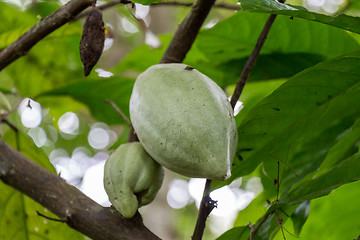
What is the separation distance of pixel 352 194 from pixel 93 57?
68 cm

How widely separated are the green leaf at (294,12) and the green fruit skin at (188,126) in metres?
0.14

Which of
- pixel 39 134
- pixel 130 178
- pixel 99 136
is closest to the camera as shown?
pixel 130 178

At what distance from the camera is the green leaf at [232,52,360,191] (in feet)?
2.85

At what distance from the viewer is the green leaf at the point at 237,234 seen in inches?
36.6

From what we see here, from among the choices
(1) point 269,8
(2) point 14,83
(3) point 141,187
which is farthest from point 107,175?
(2) point 14,83

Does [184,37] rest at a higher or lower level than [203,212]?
higher

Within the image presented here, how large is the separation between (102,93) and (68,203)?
579 mm

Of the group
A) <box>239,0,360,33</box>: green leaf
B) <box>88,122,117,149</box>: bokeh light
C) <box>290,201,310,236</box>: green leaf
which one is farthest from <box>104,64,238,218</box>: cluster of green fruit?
<box>88,122,117,149</box>: bokeh light

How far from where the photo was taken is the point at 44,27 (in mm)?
897

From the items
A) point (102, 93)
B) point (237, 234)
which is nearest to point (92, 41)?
point (237, 234)

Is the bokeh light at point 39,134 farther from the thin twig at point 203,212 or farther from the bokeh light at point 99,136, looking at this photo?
the thin twig at point 203,212

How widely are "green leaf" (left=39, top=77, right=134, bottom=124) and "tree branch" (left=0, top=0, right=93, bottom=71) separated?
0.39 m

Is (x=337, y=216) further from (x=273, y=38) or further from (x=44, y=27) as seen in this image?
(x=44, y=27)

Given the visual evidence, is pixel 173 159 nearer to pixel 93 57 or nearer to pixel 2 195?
pixel 93 57
